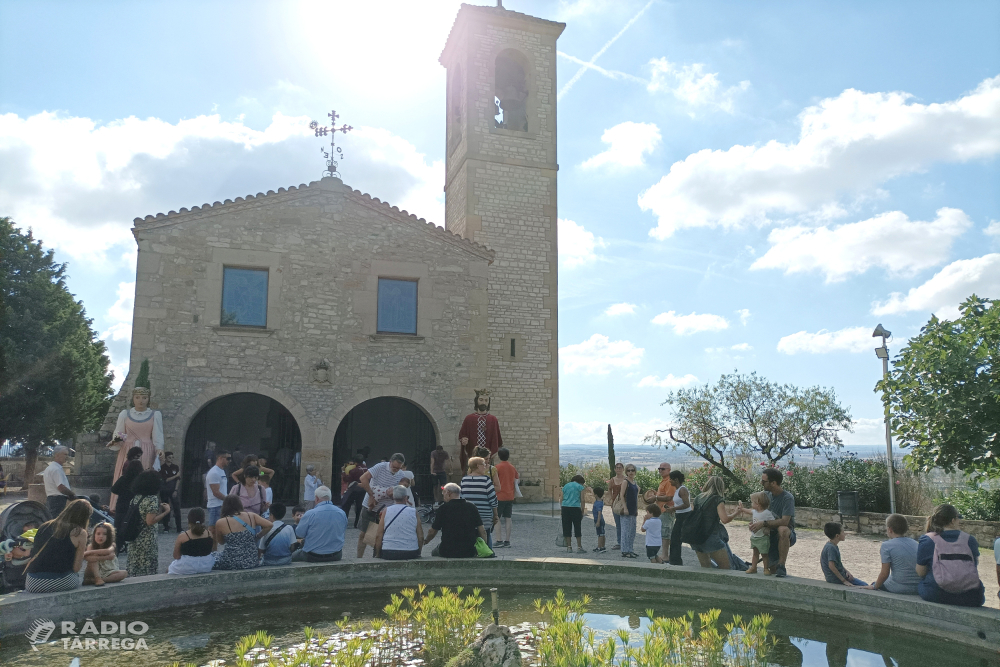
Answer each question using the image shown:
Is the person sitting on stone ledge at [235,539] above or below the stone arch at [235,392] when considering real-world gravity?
below

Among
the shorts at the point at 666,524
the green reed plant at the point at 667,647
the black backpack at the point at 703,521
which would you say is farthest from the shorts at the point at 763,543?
the green reed plant at the point at 667,647

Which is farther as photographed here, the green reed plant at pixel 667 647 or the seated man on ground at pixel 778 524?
the seated man on ground at pixel 778 524

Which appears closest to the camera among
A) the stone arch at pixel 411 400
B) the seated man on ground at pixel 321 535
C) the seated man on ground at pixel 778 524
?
the seated man on ground at pixel 778 524

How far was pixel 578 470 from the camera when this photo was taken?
22500 millimetres

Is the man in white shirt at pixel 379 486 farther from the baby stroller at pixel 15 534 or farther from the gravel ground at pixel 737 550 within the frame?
the baby stroller at pixel 15 534

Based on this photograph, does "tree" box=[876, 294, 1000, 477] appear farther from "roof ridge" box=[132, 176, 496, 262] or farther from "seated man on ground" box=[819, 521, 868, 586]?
"roof ridge" box=[132, 176, 496, 262]

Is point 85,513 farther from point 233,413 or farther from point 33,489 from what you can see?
point 233,413

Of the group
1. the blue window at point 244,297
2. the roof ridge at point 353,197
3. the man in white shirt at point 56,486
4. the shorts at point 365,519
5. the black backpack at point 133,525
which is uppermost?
the roof ridge at point 353,197

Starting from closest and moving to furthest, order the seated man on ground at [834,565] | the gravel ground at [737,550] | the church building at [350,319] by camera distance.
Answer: the seated man on ground at [834,565]
the gravel ground at [737,550]
the church building at [350,319]

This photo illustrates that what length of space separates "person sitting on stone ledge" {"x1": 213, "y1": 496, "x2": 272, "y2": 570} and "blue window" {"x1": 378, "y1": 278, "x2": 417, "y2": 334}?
8698mm

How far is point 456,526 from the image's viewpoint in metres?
A: 7.88

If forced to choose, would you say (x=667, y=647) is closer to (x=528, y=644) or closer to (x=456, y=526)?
(x=528, y=644)

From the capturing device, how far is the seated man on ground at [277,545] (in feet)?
23.5

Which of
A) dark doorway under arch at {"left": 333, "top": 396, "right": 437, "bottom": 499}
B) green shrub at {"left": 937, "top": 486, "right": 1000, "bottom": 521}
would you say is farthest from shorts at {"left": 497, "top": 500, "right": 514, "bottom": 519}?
green shrub at {"left": 937, "top": 486, "right": 1000, "bottom": 521}
